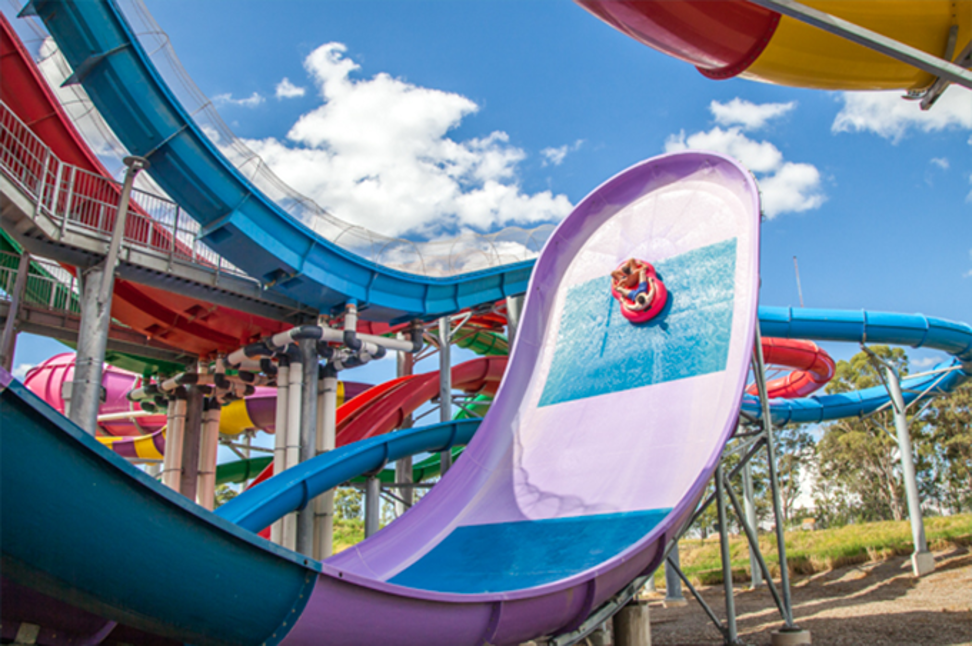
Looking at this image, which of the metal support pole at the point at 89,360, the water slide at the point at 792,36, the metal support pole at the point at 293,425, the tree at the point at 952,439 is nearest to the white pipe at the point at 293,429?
the metal support pole at the point at 293,425

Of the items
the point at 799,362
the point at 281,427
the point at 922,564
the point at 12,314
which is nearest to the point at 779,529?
the point at 281,427

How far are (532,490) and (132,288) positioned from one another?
7.99 m

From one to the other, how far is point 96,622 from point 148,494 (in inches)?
42.9

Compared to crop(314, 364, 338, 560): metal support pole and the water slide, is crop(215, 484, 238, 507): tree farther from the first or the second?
the water slide

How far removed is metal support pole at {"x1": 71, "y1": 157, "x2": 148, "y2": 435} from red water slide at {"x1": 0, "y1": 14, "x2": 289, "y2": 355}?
155 centimetres

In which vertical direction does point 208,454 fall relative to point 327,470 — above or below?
above

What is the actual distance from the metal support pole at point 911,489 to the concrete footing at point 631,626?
10.1 m

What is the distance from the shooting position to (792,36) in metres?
4.38

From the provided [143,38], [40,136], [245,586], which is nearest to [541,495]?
[245,586]

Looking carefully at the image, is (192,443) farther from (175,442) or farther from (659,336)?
(659,336)

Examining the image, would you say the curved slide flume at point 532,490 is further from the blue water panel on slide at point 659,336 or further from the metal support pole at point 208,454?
the metal support pole at point 208,454

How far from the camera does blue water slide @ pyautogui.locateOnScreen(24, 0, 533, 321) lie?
7430 mm

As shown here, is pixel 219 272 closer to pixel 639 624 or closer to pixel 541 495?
pixel 541 495

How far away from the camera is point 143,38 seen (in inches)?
308
